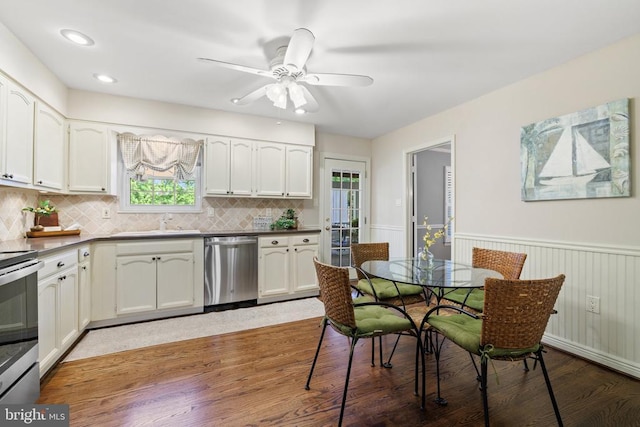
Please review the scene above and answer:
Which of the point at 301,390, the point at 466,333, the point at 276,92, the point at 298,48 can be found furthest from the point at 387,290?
the point at 298,48

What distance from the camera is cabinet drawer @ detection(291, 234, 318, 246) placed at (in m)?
→ 3.84

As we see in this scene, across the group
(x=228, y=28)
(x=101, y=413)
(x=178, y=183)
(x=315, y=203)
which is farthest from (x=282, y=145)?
(x=101, y=413)

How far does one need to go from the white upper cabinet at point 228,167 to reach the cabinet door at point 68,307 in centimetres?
161

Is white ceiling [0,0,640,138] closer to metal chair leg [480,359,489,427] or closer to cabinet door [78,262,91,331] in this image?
cabinet door [78,262,91,331]

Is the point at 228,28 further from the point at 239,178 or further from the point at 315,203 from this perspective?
the point at 315,203

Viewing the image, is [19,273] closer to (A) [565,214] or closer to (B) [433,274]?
(B) [433,274]

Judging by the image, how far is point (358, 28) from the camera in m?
2.00

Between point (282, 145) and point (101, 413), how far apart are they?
10.7ft

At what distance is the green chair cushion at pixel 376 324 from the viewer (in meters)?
1.71

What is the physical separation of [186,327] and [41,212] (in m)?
1.78

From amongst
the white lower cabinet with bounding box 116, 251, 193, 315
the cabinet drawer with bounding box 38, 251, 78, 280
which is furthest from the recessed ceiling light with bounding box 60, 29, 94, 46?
the white lower cabinet with bounding box 116, 251, 193, 315

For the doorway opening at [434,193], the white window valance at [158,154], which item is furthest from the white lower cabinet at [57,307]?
the doorway opening at [434,193]

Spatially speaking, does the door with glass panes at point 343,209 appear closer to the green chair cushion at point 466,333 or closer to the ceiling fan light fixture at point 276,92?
the ceiling fan light fixture at point 276,92

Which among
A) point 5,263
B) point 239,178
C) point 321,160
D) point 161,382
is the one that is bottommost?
point 161,382
